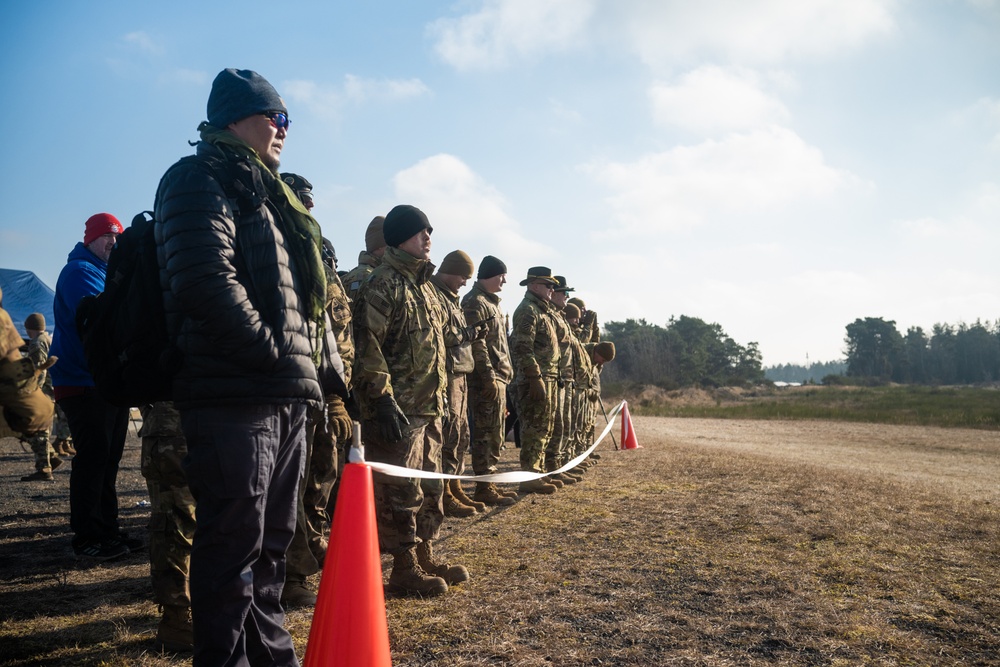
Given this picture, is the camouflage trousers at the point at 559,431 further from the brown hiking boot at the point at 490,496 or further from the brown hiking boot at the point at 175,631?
the brown hiking boot at the point at 175,631

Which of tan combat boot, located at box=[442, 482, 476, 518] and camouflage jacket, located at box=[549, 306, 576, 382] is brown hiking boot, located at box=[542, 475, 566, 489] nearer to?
camouflage jacket, located at box=[549, 306, 576, 382]

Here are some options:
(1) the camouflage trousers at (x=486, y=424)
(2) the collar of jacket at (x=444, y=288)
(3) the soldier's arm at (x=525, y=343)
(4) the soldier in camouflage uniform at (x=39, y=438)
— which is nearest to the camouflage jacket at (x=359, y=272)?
(2) the collar of jacket at (x=444, y=288)

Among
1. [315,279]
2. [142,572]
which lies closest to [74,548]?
[142,572]

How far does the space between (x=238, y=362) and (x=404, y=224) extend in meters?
2.39

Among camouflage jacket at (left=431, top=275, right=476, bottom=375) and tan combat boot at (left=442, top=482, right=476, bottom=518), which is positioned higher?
camouflage jacket at (left=431, top=275, right=476, bottom=375)

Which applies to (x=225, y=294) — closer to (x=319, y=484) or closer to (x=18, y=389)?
(x=319, y=484)

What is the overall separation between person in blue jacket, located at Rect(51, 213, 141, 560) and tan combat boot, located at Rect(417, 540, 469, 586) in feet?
7.45

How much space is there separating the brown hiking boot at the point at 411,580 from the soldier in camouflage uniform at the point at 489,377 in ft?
10.7

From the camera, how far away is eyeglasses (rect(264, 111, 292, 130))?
2.72 metres

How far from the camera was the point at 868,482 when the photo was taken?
8.21 meters

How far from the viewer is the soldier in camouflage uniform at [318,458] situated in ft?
13.4

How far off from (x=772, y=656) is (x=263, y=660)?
224 centimetres

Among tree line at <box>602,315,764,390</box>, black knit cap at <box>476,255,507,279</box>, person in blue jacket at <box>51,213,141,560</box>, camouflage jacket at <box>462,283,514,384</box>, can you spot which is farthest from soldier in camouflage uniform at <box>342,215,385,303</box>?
tree line at <box>602,315,764,390</box>

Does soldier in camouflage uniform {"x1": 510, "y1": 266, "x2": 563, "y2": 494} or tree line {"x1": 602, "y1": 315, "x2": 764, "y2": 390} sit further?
tree line {"x1": 602, "y1": 315, "x2": 764, "y2": 390}
